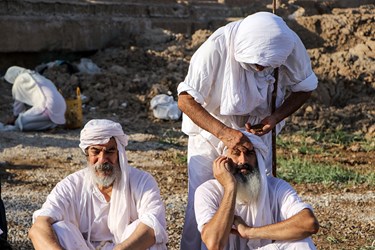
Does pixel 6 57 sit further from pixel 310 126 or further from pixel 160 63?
pixel 310 126

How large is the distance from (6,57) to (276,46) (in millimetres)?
11593

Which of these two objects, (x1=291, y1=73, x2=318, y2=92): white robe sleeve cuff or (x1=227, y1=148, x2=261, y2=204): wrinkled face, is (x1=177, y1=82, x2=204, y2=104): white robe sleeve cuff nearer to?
(x1=227, y1=148, x2=261, y2=204): wrinkled face

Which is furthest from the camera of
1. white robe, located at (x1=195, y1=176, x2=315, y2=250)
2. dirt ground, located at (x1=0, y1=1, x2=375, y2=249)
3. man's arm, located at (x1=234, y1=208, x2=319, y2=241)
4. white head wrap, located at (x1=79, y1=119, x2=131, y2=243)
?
dirt ground, located at (x1=0, y1=1, x2=375, y2=249)

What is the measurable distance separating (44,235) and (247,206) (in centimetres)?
113

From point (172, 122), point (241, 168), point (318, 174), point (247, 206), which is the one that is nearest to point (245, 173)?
point (241, 168)

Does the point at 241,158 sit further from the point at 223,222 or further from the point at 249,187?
the point at 223,222

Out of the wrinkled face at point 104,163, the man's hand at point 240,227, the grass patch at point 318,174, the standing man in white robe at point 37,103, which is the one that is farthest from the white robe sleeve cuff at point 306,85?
the standing man in white robe at point 37,103

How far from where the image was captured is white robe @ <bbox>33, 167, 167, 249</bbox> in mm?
4664

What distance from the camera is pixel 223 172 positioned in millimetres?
4535

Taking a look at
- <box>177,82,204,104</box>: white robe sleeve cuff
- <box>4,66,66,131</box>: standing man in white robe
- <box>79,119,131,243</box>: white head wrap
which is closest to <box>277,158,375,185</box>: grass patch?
<box>4,66,66,131</box>: standing man in white robe

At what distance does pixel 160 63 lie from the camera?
16078 mm

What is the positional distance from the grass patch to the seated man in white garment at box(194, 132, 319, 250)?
4.02m

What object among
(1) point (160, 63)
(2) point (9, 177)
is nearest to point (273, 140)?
(2) point (9, 177)

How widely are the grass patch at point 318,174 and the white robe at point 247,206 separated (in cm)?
400
